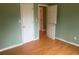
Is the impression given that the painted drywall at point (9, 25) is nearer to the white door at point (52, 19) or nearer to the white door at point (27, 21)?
the white door at point (27, 21)

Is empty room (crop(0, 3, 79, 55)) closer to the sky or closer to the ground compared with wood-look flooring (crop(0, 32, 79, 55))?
closer to the sky

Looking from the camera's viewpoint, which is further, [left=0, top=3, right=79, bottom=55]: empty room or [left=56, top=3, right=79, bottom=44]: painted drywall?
[left=56, top=3, right=79, bottom=44]: painted drywall

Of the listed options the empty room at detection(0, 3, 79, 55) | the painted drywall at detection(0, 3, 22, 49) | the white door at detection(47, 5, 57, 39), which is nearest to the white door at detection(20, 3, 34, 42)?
the empty room at detection(0, 3, 79, 55)

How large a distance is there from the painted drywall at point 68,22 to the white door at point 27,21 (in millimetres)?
1386

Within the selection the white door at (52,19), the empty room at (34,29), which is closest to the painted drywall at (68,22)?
the empty room at (34,29)

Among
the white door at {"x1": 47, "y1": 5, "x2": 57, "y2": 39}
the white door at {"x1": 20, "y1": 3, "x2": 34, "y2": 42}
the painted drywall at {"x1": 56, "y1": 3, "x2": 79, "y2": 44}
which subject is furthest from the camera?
the white door at {"x1": 47, "y1": 5, "x2": 57, "y2": 39}

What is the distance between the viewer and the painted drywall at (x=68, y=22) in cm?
455

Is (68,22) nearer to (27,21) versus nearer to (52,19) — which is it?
(52,19)

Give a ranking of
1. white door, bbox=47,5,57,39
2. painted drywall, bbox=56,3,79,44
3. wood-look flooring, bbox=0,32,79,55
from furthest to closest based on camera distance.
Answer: white door, bbox=47,5,57,39, painted drywall, bbox=56,3,79,44, wood-look flooring, bbox=0,32,79,55

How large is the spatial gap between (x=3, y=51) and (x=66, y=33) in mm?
2917

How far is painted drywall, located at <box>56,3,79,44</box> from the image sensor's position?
14.9ft

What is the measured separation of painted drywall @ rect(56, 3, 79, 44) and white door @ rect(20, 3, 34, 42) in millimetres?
1386

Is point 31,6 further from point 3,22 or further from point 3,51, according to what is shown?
point 3,51

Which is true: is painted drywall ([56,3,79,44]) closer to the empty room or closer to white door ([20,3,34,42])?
→ the empty room
